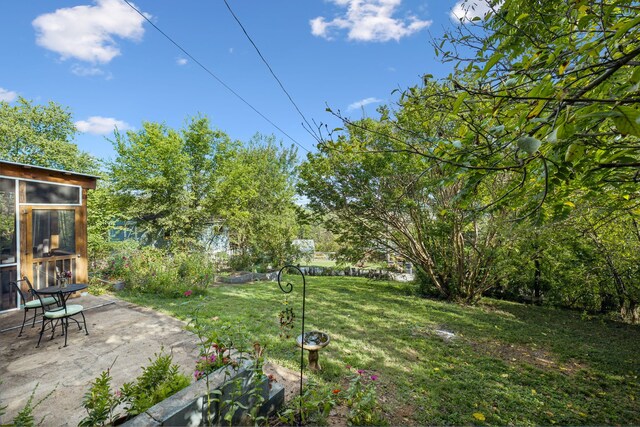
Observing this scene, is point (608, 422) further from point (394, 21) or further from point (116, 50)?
point (116, 50)

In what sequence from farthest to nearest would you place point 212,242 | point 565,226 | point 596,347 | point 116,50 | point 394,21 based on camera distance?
point 212,242
point 565,226
point 116,50
point 596,347
point 394,21

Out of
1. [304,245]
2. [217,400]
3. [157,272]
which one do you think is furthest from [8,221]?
[304,245]

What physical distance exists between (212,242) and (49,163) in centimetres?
1057

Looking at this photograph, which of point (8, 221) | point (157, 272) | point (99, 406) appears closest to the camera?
point (99, 406)

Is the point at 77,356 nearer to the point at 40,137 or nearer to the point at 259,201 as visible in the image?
the point at 259,201

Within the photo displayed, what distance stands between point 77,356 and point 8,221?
3.89m

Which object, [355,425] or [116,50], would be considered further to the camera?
[116,50]

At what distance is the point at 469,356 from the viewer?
12.6ft

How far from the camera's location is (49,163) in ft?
46.0

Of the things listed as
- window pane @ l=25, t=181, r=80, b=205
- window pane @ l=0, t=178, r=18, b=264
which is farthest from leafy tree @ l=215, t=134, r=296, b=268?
window pane @ l=0, t=178, r=18, b=264

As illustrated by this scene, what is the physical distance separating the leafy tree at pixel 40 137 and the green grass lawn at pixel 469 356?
1300 centimetres

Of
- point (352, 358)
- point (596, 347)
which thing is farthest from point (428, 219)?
point (352, 358)

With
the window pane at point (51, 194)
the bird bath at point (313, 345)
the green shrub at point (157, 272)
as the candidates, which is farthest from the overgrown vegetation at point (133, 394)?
the window pane at point (51, 194)

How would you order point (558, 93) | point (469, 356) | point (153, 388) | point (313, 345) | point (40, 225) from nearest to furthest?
point (558, 93) → point (153, 388) → point (313, 345) → point (469, 356) → point (40, 225)
